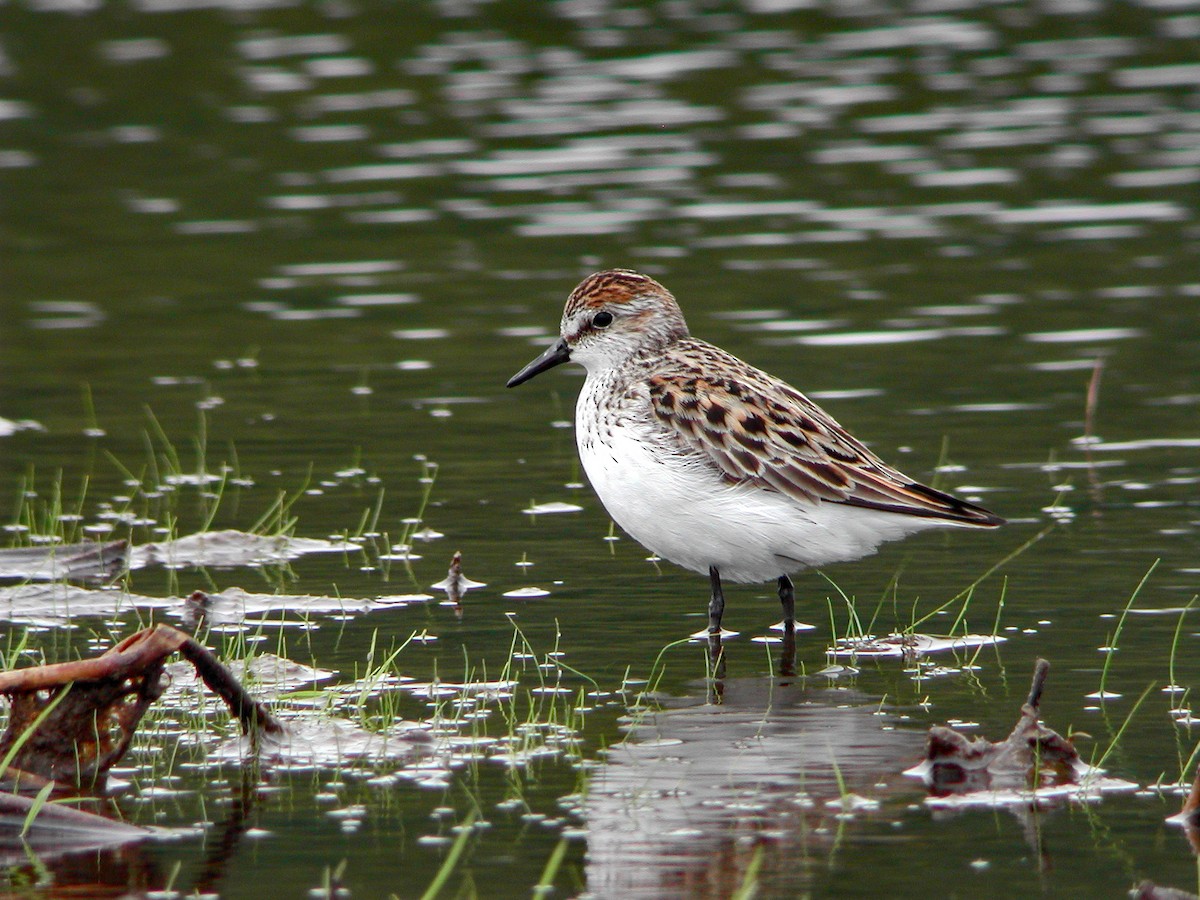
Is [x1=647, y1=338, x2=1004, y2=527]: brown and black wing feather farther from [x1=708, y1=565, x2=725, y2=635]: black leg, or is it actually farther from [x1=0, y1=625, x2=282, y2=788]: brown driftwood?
[x1=0, y1=625, x2=282, y2=788]: brown driftwood

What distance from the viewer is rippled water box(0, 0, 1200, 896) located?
811 centimetres

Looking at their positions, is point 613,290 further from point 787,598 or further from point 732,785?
point 732,785

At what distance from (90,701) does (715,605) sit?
12.1 feet

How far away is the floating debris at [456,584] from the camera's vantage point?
11531 millimetres

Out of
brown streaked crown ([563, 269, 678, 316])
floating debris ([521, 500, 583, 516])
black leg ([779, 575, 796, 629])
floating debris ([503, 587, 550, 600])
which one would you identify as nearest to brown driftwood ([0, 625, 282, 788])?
floating debris ([503, 587, 550, 600])

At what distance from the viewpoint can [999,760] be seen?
8203 mm

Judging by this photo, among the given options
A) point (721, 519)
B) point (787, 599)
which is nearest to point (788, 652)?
point (787, 599)

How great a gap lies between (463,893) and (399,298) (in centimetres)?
1390

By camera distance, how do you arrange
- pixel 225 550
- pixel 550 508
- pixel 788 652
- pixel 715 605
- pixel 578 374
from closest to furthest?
pixel 788 652 < pixel 715 605 < pixel 225 550 < pixel 550 508 < pixel 578 374

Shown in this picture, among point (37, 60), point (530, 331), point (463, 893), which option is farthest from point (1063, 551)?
point (37, 60)

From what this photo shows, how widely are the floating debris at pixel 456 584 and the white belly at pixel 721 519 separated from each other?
1.27 meters

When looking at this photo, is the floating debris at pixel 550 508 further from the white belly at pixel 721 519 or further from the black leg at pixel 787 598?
the black leg at pixel 787 598

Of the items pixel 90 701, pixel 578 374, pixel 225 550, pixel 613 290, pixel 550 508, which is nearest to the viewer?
pixel 90 701

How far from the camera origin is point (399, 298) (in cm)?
2066
